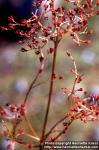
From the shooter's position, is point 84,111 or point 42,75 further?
point 42,75

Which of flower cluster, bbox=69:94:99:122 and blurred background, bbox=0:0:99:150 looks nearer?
flower cluster, bbox=69:94:99:122

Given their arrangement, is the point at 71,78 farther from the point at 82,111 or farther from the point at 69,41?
the point at 82,111

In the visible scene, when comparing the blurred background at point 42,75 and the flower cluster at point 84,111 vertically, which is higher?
the blurred background at point 42,75

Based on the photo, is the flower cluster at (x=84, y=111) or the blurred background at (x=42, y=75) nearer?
the flower cluster at (x=84, y=111)

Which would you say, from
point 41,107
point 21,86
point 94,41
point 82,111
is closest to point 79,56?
point 94,41

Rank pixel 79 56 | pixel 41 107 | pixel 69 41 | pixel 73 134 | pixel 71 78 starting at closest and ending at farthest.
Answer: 1. pixel 73 134
2. pixel 41 107
3. pixel 71 78
4. pixel 79 56
5. pixel 69 41

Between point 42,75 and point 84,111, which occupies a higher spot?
point 42,75

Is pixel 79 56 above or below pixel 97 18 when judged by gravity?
below

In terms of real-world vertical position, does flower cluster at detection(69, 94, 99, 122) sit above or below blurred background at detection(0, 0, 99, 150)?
below
